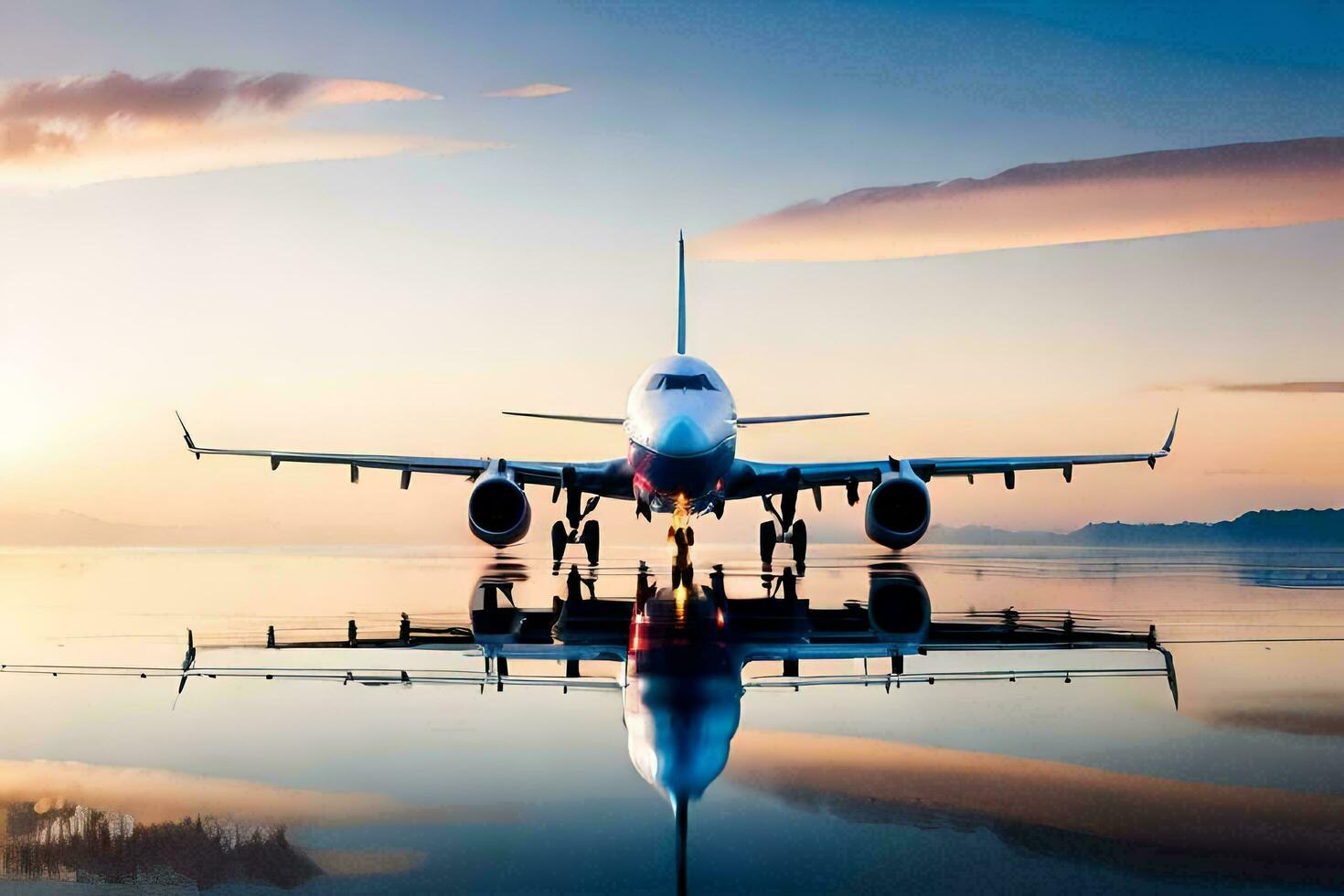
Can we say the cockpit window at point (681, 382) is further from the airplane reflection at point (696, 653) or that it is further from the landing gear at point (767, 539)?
the landing gear at point (767, 539)

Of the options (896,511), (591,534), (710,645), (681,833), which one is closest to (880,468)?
(896,511)

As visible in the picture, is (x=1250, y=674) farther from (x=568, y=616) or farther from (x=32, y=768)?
(x=32, y=768)

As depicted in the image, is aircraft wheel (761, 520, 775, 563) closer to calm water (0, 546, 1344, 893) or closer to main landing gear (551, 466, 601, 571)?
main landing gear (551, 466, 601, 571)

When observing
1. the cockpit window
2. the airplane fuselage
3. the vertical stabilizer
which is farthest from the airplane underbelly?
the vertical stabilizer

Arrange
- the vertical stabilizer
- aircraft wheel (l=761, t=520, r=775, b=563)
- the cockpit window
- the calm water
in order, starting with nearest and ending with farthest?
the vertical stabilizer < the calm water < the cockpit window < aircraft wheel (l=761, t=520, r=775, b=563)

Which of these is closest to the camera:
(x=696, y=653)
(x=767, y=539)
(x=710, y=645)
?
(x=696, y=653)

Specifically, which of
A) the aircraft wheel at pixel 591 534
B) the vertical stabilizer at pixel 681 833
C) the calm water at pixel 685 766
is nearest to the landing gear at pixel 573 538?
the aircraft wheel at pixel 591 534

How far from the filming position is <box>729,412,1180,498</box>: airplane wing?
2673 centimetres

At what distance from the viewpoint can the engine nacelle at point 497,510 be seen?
24375 mm

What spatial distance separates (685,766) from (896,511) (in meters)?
19.7

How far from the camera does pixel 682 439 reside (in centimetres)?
2012

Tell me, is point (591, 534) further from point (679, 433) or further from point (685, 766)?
point (685, 766)

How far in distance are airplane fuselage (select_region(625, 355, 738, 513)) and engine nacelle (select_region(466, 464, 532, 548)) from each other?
3040 millimetres

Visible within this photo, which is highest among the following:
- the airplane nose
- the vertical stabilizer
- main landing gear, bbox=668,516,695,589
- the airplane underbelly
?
the airplane nose
